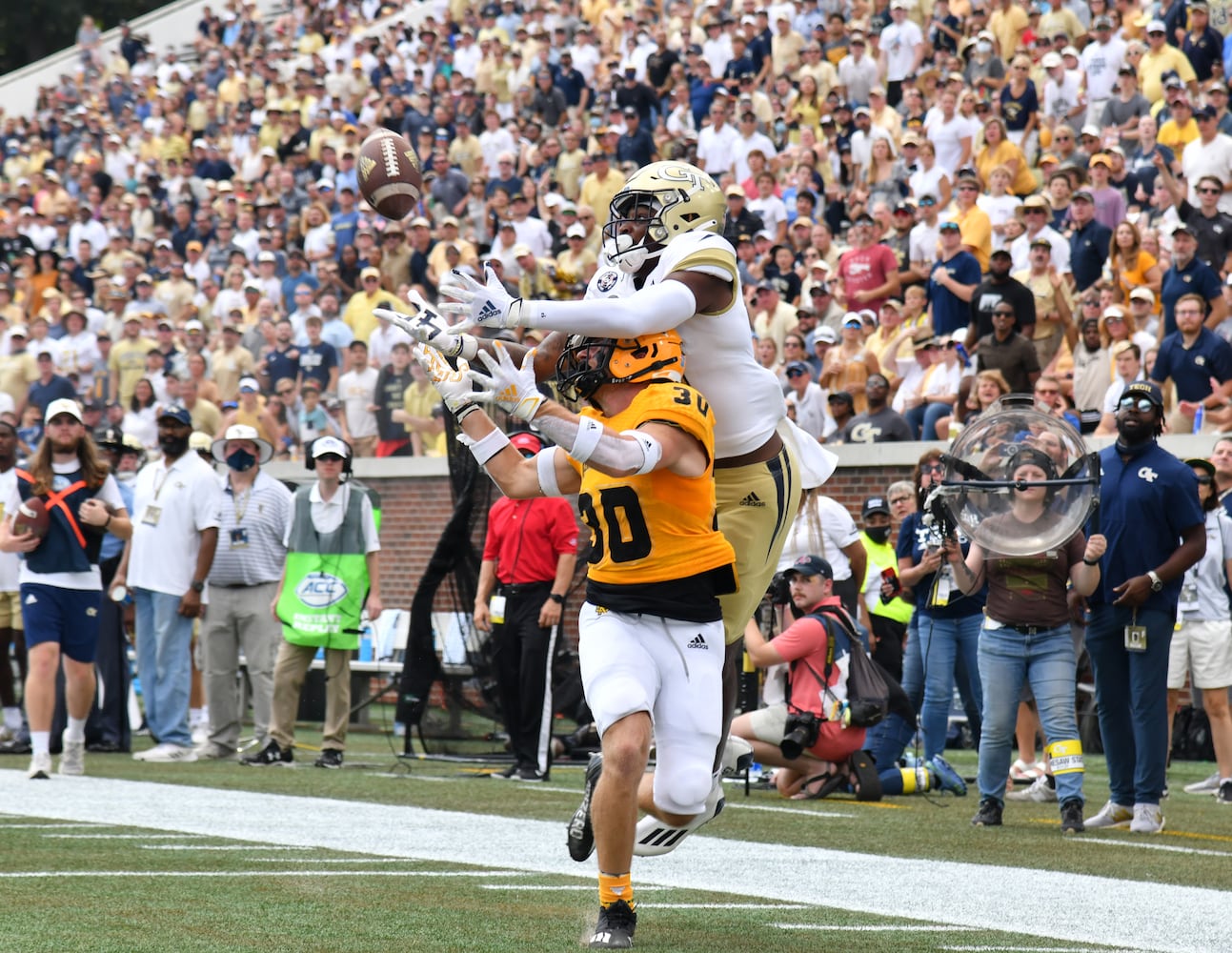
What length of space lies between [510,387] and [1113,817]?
5140 mm

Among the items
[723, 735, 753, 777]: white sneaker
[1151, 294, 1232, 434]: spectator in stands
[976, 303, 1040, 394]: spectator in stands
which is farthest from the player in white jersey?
[1151, 294, 1232, 434]: spectator in stands

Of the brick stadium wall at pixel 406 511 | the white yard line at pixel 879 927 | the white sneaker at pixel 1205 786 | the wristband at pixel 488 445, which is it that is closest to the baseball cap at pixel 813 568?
the white sneaker at pixel 1205 786

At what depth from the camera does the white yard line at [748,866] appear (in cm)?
615

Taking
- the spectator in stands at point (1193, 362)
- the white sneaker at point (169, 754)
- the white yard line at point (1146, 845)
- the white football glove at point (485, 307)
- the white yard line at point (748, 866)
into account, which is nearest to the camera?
the white football glove at point (485, 307)

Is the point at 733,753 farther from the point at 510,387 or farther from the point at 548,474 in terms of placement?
the point at 510,387

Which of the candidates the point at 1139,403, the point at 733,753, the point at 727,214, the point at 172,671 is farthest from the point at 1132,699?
the point at 172,671

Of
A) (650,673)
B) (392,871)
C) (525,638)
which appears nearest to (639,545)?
(650,673)

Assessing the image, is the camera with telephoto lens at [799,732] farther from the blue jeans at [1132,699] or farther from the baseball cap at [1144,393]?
the baseball cap at [1144,393]

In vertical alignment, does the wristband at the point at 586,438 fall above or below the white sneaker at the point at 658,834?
above

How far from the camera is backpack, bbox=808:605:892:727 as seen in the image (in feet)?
34.3

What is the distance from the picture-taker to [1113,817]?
368 inches

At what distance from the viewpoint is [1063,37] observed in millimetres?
19000

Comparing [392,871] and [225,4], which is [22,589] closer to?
[392,871]

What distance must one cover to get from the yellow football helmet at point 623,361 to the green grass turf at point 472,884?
1645 mm
